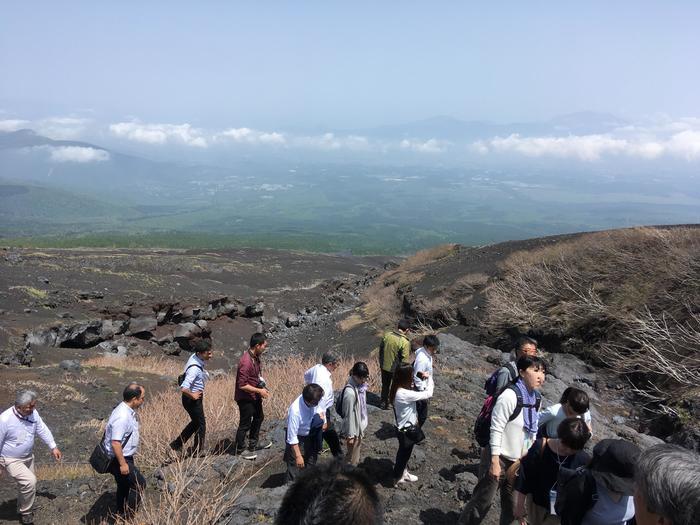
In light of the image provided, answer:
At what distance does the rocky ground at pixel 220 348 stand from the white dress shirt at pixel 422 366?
1.15 m

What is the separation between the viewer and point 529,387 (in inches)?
181

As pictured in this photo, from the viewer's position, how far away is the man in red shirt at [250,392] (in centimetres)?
697

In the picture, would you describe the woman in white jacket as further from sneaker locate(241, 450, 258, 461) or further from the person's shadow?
the person's shadow

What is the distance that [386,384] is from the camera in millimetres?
9094

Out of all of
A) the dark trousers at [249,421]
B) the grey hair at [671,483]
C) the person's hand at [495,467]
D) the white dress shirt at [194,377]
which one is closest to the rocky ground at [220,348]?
the dark trousers at [249,421]

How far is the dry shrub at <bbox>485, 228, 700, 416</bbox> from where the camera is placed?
11945 mm

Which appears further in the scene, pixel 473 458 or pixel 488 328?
pixel 488 328

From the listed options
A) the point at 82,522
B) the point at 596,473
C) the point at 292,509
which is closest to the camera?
the point at 292,509

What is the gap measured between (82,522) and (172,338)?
1727 cm

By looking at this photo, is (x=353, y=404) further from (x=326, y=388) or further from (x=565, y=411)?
(x=565, y=411)

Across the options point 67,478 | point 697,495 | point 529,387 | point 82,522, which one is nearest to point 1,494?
point 67,478

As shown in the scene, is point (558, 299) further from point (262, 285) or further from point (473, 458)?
point (262, 285)

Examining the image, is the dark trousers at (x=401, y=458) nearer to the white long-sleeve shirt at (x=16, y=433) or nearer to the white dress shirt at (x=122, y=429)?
the white dress shirt at (x=122, y=429)

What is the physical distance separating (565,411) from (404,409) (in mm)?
1950
